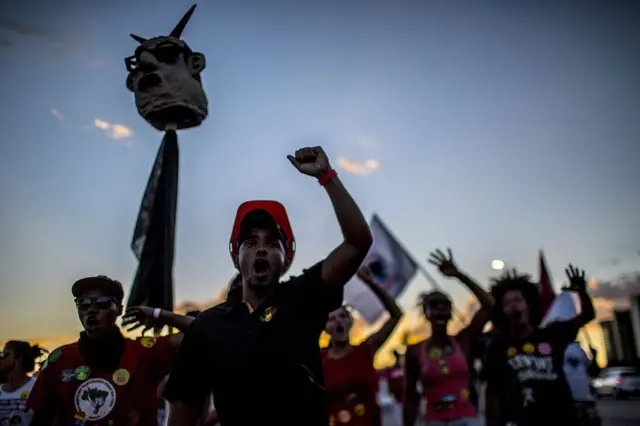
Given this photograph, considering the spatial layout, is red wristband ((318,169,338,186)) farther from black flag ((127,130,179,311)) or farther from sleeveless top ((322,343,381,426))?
sleeveless top ((322,343,381,426))

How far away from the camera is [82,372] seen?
408 centimetres

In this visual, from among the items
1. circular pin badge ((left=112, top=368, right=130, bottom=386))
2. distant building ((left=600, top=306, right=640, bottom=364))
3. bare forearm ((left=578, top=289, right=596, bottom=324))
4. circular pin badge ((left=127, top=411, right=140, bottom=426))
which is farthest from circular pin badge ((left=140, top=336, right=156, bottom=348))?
distant building ((left=600, top=306, right=640, bottom=364))

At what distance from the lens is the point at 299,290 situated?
251 cm

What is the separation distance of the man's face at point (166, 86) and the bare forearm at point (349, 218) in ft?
9.58

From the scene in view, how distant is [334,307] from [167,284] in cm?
314

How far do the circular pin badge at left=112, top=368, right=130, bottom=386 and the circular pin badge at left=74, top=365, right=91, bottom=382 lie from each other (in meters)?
0.19

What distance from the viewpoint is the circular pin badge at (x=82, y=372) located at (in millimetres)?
4062

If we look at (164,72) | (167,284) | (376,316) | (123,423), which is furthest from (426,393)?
(376,316)

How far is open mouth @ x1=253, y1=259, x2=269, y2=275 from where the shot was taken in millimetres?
2625

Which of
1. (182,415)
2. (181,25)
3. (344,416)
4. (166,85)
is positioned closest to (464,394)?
(344,416)

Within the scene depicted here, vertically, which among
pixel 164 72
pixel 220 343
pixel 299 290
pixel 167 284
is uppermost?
pixel 164 72

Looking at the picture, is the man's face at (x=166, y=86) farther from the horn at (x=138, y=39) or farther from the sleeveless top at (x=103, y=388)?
the sleeveless top at (x=103, y=388)

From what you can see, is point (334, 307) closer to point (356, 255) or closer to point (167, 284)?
point (356, 255)

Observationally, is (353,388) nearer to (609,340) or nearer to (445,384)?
(445,384)
